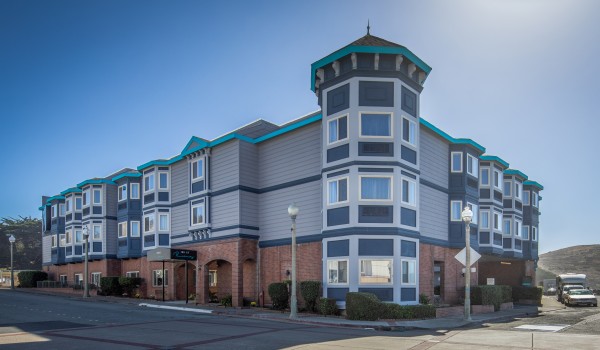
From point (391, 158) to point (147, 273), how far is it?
2495cm

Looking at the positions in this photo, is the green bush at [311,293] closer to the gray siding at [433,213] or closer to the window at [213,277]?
the gray siding at [433,213]

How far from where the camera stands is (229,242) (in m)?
31.5

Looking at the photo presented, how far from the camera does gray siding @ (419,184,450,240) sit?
29.8 metres

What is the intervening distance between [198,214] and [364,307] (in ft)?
52.6

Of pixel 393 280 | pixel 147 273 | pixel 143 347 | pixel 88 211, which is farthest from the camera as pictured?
pixel 88 211

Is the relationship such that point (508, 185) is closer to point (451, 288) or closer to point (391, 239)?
point (451, 288)

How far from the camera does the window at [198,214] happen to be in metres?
34.3

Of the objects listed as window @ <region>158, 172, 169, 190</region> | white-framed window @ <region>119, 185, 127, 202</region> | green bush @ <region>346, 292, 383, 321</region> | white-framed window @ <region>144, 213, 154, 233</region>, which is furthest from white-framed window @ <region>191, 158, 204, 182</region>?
green bush @ <region>346, 292, 383, 321</region>

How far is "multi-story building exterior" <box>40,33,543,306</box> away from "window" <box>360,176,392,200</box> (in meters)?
0.05

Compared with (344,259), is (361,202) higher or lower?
higher

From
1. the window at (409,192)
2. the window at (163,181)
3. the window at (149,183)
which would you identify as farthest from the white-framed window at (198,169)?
the window at (409,192)

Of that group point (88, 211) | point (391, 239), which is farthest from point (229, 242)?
point (88, 211)

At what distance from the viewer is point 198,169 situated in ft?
115

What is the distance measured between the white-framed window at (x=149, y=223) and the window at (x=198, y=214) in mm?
6127
